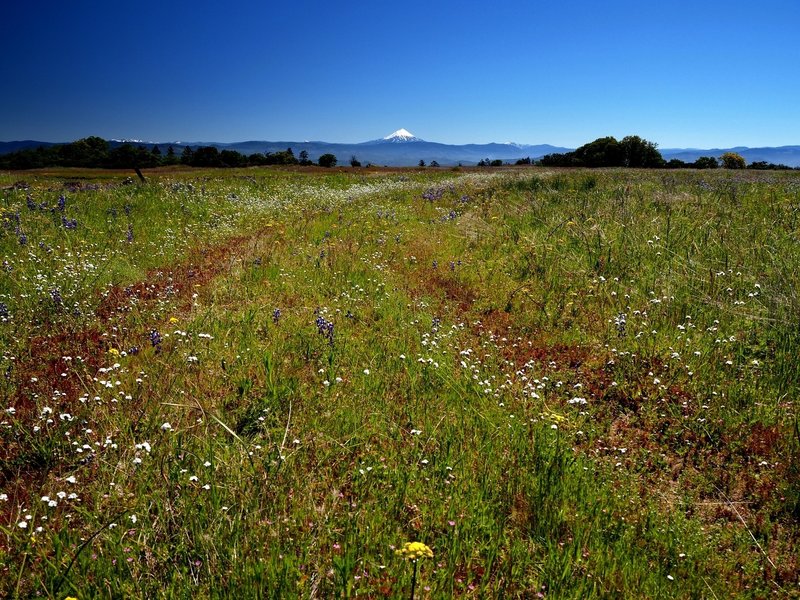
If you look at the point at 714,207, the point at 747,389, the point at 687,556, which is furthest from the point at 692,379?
the point at 714,207

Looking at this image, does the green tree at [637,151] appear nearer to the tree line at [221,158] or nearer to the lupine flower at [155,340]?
the tree line at [221,158]

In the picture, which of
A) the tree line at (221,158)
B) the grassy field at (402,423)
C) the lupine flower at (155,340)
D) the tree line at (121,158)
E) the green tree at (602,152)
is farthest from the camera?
the green tree at (602,152)

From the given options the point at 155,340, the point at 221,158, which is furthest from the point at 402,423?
the point at 221,158

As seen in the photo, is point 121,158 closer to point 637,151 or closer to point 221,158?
point 221,158

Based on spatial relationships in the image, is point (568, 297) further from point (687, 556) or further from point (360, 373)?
point (687, 556)

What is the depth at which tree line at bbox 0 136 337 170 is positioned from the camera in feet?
204

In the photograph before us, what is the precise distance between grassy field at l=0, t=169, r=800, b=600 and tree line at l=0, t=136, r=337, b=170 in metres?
58.5

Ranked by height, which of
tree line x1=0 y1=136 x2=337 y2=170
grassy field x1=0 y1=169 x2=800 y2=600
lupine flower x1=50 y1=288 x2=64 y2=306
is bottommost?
grassy field x1=0 y1=169 x2=800 y2=600

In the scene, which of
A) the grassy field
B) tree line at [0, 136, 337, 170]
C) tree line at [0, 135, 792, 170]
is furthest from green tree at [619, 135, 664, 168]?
the grassy field

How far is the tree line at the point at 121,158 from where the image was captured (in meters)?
62.1

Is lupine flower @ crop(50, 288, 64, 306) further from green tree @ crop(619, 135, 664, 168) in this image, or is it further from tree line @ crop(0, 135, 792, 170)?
green tree @ crop(619, 135, 664, 168)

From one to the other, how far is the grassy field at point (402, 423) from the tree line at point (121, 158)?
5850 centimetres

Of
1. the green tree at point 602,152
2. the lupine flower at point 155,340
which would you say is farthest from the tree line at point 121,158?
the lupine flower at point 155,340

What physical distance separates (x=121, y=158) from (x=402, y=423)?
72356 millimetres
